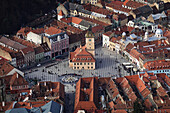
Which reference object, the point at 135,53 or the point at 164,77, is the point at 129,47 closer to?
the point at 135,53

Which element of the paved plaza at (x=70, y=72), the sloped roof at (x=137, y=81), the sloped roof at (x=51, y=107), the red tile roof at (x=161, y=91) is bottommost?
the sloped roof at (x=51, y=107)

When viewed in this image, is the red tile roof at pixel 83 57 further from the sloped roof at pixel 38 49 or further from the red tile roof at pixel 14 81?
the red tile roof at pixel 14 81

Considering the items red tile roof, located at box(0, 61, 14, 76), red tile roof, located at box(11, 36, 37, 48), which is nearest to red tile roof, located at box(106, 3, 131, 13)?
red tile roof, located at box(11, 36, 37, 48)

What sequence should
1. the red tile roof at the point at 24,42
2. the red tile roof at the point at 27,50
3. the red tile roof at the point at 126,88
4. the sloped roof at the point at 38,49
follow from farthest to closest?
the red tile roof at the point at 24,42, the sloped roof at the point at 38,49, the red tile roof at the point at 27,50, the red tile roof at the point at 126,88

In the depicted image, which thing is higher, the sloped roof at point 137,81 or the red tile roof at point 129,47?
the red tile roof at point 129,47

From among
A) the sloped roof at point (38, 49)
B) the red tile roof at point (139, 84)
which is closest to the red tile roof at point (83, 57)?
the sloped roof at point (38, 49)

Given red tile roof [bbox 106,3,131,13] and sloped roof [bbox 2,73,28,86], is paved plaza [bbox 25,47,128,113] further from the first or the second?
red tile roof [bbox 106,3,131,13]

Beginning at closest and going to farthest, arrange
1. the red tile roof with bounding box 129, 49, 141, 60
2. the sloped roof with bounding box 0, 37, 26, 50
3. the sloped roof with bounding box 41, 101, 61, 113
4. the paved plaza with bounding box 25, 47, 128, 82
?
the sloped roof with bounding box 41, 101, 61, 113
the paved plaza with bounding box 25, 47, 128, 82
the red tile roof with bounding box 129, 49, 141, 60
the sloped roof with bounding box 0, 37, 26, 50

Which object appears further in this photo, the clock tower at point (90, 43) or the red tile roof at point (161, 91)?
the clock tower at point (90, 43)

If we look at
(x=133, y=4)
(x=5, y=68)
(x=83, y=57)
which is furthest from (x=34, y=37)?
(x=133, y=4)

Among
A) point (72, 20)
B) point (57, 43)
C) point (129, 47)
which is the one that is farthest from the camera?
point (72, 20)

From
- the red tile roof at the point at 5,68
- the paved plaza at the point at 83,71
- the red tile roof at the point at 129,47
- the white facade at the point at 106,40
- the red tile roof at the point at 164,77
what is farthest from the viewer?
the white facade at the point at 106,40
